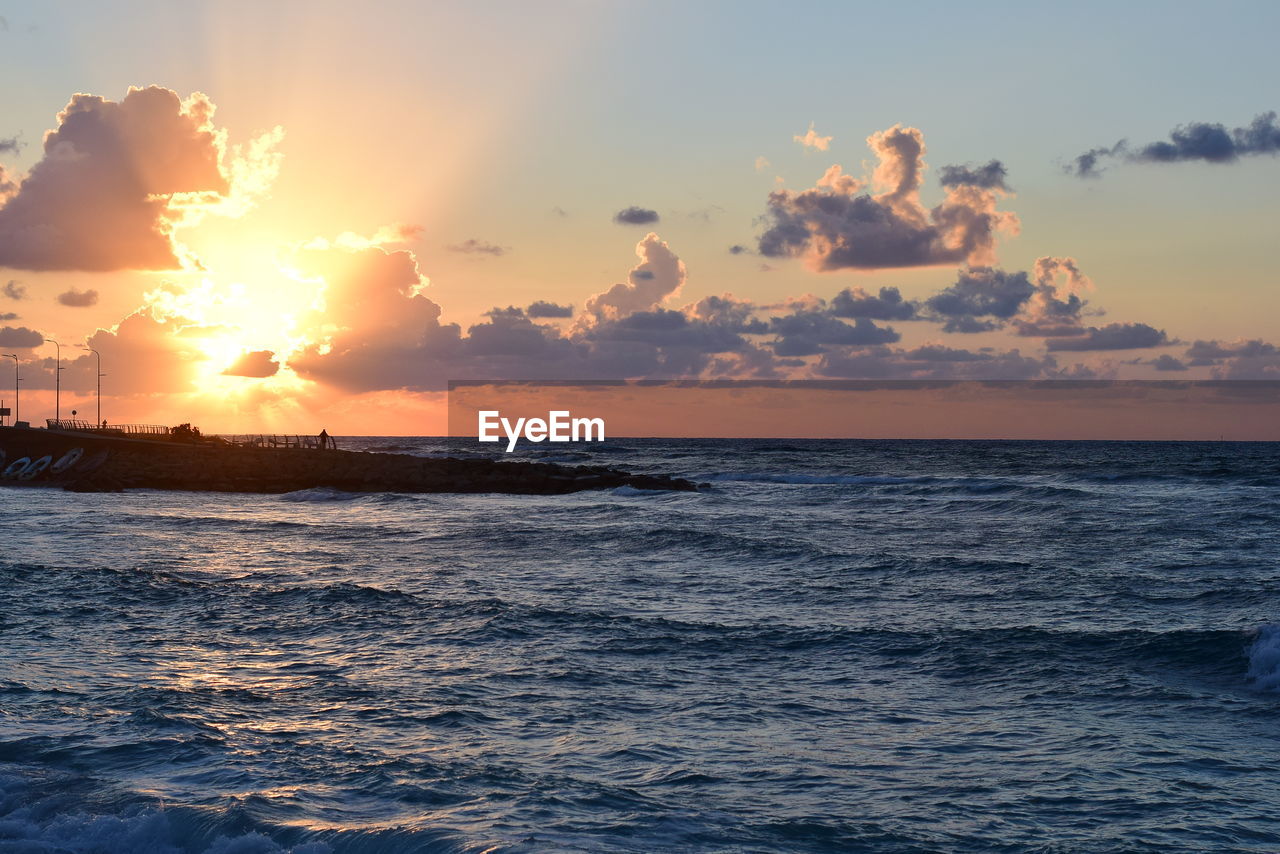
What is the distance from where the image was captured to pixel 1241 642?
61.3 feet

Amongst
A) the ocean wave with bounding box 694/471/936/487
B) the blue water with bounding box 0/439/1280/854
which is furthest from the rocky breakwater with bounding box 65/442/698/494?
the blue water with bounding box 0/439/1280/854

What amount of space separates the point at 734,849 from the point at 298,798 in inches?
197

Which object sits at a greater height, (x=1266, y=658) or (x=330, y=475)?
(x=330, y=475)

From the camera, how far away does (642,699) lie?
1580cm

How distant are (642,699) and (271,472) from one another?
63.4 metres

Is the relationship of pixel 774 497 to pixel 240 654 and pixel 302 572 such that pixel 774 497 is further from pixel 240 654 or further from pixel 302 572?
pixel 240 654

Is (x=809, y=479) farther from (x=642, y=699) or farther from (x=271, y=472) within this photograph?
(x=642, y=699)

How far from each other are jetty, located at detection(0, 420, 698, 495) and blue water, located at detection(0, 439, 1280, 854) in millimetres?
36152

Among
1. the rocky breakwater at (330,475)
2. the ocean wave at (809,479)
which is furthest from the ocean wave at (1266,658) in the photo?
the ocean wave at (809,479)

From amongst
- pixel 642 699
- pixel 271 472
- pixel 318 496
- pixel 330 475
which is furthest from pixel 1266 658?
pixel 271 472

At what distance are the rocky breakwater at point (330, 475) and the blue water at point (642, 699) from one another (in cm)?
3611

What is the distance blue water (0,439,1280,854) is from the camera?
435 inches

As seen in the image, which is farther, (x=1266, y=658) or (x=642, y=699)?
(x=1266, y=658)

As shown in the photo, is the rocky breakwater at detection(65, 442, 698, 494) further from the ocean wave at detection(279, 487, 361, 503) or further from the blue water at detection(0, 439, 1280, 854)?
the blue water at detection(0, 439, 1280, 854)
